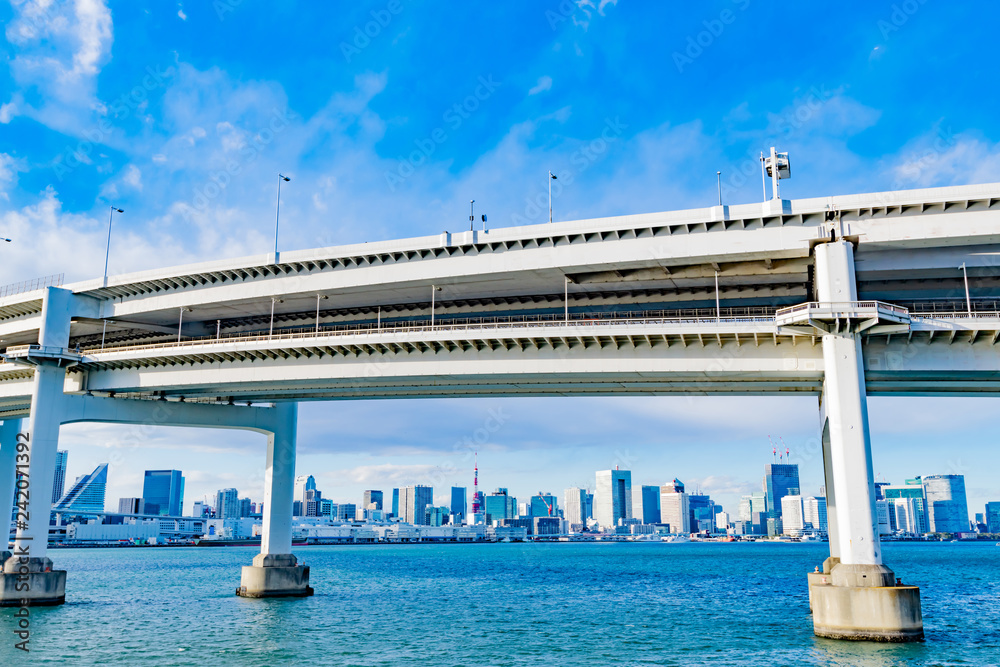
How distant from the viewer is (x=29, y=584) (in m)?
42.6

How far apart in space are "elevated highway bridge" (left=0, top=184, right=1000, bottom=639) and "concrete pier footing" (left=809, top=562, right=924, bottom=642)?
4.6 inches

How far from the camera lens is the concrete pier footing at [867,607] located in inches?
1110

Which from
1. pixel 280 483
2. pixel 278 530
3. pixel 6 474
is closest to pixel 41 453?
pixel 280 483

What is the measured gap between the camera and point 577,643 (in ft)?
108

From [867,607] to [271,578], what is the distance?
3395cm

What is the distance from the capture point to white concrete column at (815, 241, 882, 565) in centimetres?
3019

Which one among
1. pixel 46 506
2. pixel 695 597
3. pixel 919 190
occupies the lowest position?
pixel 695 597

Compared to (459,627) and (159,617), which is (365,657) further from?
(159,617)

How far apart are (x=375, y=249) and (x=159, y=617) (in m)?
23.0

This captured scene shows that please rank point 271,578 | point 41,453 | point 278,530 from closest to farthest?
point 41,453
point 271,578
point 278,530

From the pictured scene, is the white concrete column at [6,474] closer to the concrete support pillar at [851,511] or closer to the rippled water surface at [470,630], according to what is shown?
the rippled water surface at [470,630]

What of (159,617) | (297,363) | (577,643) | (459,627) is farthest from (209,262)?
(577,643)

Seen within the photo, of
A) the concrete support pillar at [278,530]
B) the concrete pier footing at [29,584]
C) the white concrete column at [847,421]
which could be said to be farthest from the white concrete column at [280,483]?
the white concrete column at [847,421]

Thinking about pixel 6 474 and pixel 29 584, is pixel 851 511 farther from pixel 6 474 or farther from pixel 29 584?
pixel 6 474
